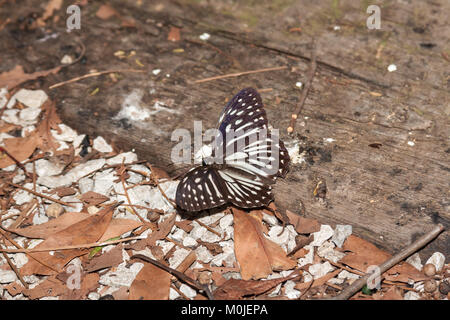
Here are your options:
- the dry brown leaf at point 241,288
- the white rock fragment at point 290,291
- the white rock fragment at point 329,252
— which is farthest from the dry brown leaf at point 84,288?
the white rock fragment at point 329,252

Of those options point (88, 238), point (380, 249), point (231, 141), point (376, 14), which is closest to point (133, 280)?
point (88, 238)

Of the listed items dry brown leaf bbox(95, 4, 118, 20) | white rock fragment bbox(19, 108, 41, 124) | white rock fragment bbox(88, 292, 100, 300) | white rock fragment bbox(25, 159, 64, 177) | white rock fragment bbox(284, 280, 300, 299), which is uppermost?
dry brown leaf bbox(95, 4, 118, 20)

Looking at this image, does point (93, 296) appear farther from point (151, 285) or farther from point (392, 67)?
point (392, 67)

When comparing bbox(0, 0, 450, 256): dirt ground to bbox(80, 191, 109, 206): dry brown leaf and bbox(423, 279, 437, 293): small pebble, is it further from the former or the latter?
bbox(80, 191, 109, 206): dry brown leaf

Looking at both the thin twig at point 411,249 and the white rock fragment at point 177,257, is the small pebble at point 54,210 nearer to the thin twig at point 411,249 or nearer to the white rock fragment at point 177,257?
the white rock fragment at point 177,257

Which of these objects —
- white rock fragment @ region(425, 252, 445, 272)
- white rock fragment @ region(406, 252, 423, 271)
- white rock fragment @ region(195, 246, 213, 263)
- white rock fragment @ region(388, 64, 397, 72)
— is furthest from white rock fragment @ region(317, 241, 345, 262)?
white rock fragment @ region(388, 64, 397, 72)

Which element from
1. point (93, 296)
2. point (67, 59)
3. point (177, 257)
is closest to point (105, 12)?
point (67, 59)

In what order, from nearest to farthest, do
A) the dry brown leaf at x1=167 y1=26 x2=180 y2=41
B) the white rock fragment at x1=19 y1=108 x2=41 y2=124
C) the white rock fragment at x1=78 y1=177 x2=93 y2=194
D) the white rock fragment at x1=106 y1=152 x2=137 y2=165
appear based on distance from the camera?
the white rock fragment at x1=78 y1=177 x2=93 y2=194 → the white rock fragment at x1=106 y1=152 x2=137 y2=165 → the white rock fragment at x1=19 y1=108 x2=41 y2=124 → the dry brown leaf at x1=167 y1=26 x2=180 y2=41
